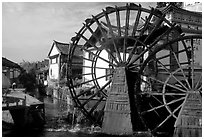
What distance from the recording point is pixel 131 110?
35.1ft

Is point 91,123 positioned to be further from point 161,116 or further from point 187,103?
point 187,103

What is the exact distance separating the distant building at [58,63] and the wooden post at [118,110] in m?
17.7

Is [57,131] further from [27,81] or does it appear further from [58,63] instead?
[58,63]

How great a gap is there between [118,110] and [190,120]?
9.14 ft

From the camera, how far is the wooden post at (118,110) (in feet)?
34.5

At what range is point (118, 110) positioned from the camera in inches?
423

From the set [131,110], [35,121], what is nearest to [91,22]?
[131,110]

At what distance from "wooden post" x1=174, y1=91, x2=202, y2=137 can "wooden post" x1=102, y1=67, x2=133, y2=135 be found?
1961 mm

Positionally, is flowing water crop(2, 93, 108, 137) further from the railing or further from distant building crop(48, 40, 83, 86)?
distant building crop(48, 40, 83, 86)

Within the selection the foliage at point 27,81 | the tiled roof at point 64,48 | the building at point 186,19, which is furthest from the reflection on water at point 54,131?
the tiled roof at point 64,48

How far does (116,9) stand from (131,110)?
4.32 m

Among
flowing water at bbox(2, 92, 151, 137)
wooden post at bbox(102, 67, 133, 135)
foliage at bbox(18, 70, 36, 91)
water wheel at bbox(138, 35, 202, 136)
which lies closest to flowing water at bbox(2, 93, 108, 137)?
flowing water at bbox(2, 92, 151, 137)

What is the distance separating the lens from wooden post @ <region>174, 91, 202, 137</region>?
895cm

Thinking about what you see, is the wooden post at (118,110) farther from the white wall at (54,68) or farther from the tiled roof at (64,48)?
the white wall at (54,68)
